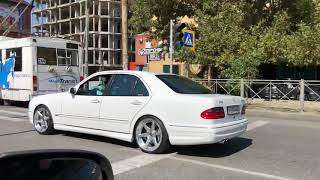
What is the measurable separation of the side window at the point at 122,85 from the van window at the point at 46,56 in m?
9.29

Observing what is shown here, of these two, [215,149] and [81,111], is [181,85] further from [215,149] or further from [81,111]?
[81,111]

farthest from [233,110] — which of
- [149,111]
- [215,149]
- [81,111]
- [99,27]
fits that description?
[99,27]

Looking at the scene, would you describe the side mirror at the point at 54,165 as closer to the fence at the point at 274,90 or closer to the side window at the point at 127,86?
the side window at the point at 127,86

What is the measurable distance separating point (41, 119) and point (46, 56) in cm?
781

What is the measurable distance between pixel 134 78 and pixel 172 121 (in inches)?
53.5

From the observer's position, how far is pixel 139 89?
354 inches

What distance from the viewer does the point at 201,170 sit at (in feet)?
23.9

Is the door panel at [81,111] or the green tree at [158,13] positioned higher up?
the green tree at [158,13]

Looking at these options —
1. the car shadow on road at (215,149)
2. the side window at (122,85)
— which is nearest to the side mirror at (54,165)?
the car shadow on road at (215,149)

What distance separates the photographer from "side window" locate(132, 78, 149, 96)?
8.90m

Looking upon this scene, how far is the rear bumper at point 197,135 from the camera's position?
8047 mm

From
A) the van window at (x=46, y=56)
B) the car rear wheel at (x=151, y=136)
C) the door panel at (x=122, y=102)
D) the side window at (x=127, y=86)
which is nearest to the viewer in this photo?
the car rear wheel at (x=151, y=136)

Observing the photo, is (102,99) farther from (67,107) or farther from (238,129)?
(238,129)

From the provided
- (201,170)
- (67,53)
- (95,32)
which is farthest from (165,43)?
(95,32)
